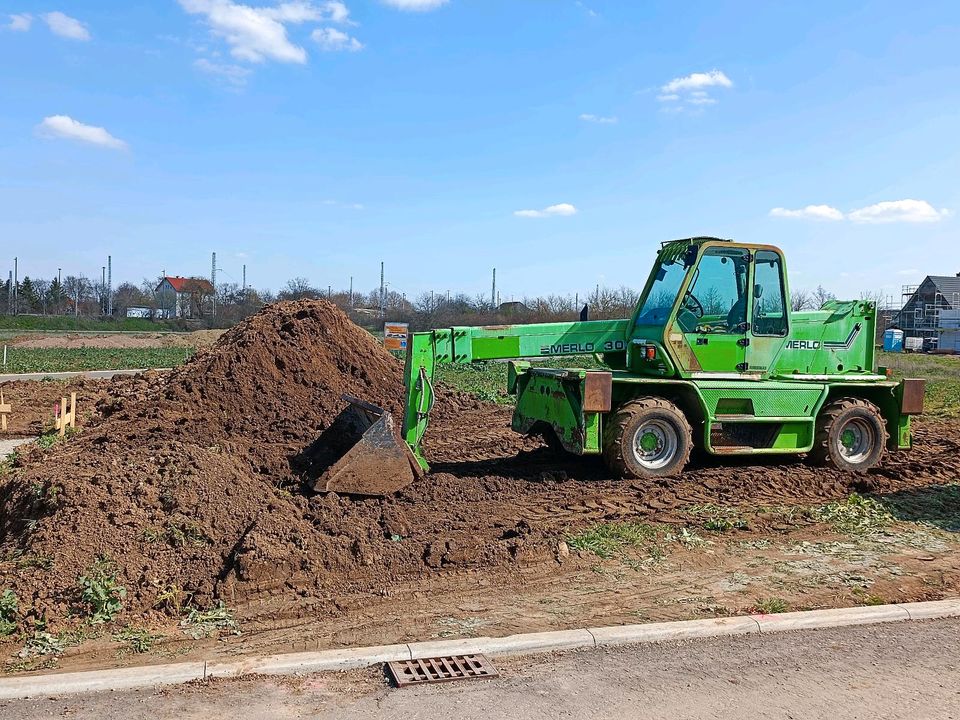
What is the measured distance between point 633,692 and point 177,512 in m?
4.43

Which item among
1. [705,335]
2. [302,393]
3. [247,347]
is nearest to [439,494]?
[705,335]

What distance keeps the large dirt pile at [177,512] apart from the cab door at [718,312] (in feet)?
13.7

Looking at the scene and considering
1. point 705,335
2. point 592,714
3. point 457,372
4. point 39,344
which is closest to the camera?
point 592,714

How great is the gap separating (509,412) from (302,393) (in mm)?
4221

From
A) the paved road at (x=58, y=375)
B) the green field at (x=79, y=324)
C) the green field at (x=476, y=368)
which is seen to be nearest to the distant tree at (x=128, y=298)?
the green field at (x=79, y=324)

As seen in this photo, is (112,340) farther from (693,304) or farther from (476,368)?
(693,304)

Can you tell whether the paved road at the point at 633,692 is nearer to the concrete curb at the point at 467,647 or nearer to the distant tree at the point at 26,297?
the concrete curb at the point at 467,647

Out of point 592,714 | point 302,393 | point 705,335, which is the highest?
point 705,335

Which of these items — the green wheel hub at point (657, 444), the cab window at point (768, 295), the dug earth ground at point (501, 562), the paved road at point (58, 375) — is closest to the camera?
the dug earth ground at point (501, 562)

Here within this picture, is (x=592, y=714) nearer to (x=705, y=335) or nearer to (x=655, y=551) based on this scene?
(x=655, y=551)

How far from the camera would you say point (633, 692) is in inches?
178

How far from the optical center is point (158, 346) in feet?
171

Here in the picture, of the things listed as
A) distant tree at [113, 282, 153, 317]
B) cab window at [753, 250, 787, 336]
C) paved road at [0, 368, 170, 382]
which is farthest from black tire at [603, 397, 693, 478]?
distant tree at [113, 282, 153, 317]

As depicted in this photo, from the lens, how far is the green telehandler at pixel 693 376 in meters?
8.86
